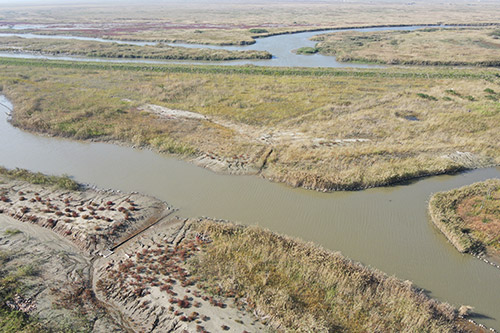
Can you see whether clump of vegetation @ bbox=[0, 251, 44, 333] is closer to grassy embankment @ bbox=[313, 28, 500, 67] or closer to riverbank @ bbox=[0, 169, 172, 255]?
riverbank @ bbox=[0, 169, 172, 255]

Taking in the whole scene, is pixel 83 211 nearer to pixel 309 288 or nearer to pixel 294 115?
pixel 309 288

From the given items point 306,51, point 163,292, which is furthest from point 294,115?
point 306,51

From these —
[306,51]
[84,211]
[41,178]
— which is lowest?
[84,211]

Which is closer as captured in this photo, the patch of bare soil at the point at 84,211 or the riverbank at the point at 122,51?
the patch of bare soil at the point at 84,211

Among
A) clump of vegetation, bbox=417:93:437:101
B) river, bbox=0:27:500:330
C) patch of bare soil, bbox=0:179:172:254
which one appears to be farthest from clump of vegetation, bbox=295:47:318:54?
patch of bare soil, bbox=0:179:172:254

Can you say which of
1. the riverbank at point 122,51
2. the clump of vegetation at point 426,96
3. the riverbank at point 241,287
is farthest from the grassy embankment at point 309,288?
the riverbank at point 122,51

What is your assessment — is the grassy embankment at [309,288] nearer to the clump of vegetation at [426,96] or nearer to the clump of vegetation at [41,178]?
the clump of vegetation at [41,178]

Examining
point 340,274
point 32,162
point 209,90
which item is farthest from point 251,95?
point 340,274
